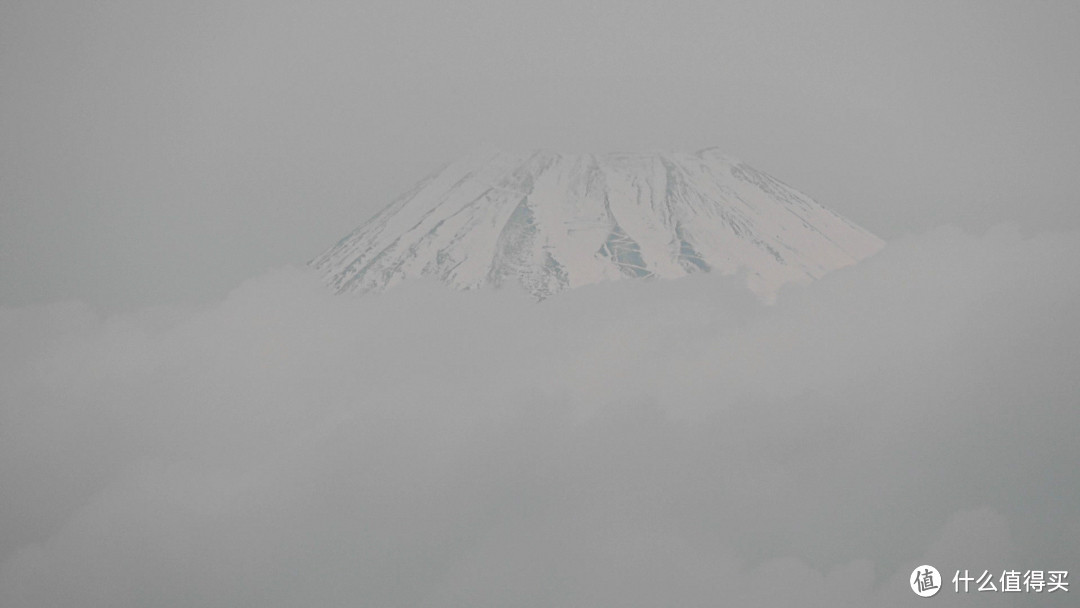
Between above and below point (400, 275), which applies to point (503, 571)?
below

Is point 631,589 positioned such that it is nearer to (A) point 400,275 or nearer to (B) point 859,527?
(B) point 859,527

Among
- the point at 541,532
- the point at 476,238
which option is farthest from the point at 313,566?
the point at 476,238

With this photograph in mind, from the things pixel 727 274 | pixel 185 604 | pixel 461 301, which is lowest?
pixel 185 604

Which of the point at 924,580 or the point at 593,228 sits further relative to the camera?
the point at 593,228

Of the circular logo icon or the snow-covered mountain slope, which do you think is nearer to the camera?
the circular logo icon

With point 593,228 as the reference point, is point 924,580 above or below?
below

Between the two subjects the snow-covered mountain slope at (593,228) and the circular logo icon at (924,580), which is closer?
the circular logo icon at (924,580)

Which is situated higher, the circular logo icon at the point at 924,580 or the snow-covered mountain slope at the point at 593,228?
the snow-covered mountain slope at the point at 593,228

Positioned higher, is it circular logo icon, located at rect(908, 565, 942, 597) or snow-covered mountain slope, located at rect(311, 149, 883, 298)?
snow-covered mountain slope, located at rect(311, 149, 883, 298)
